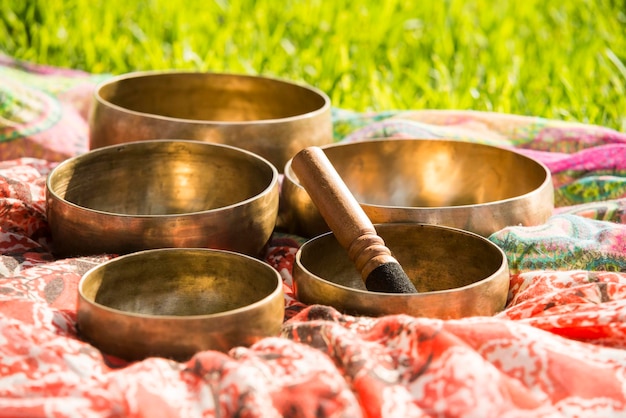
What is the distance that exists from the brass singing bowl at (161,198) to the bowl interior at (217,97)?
24.0 inches

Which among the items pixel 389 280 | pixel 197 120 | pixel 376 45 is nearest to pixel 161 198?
pixel 197 120

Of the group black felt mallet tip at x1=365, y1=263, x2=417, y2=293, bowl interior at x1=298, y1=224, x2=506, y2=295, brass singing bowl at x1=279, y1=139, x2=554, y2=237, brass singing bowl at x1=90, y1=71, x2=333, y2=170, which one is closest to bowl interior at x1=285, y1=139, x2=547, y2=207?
brass singing bowl at x1=279, y1=139, x2=554, y2=237

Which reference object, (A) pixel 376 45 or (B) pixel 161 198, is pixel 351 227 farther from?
(A) pixel 376 45

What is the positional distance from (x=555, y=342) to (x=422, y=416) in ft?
1.04

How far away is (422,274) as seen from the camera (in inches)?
89.1

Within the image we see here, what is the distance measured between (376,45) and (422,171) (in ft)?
6.21

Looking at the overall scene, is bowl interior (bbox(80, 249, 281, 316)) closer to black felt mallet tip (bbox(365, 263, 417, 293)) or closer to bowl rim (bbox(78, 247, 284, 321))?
bowl rim (bbox(78, 247, 284, 321))

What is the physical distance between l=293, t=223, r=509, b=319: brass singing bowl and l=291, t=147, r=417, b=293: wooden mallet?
7 centimetres

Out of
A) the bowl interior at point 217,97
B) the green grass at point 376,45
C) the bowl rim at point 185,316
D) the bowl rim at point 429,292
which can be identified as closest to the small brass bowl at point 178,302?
the bowl rim at point 185,316

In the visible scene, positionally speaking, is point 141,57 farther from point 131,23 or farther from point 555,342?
point 555,342

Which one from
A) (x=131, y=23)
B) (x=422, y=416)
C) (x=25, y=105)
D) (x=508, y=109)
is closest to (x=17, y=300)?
(x=422, y=416)

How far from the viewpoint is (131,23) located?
4758 mm

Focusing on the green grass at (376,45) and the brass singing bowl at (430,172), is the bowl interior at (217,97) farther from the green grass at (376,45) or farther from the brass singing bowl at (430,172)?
the green grass at (376,45)

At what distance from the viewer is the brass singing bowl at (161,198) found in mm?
2107
